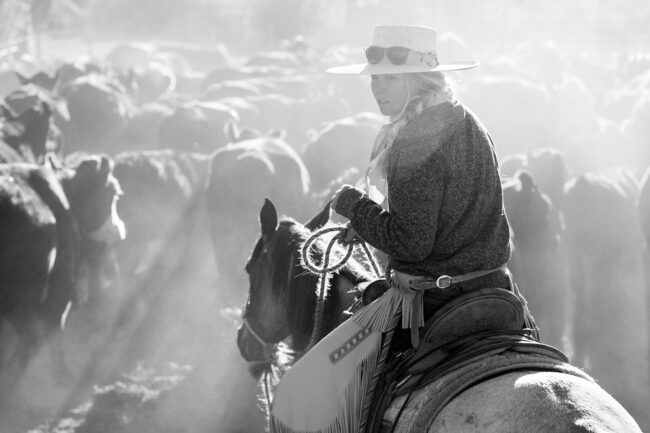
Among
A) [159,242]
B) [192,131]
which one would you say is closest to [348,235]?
[159,242]

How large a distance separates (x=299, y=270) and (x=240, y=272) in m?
5.92

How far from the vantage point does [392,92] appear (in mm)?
3066

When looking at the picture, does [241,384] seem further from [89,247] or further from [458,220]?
[458,220]

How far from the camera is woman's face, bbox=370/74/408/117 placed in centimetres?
305

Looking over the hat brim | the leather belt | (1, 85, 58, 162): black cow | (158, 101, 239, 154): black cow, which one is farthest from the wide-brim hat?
(158, 101, 239, 154): black cow

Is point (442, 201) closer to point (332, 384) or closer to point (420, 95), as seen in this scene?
point (420, 95)

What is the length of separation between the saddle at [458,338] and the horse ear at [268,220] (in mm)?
1199

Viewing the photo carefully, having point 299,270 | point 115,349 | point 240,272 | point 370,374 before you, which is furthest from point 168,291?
point 370,374

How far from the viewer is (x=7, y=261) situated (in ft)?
21.5

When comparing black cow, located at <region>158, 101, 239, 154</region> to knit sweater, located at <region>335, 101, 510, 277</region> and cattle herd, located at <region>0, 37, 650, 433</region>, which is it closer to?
cattle herd, located at <region>0, 37, 650, 433</region>

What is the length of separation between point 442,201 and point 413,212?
5.0 inches

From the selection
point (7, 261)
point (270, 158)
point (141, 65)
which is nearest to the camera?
point (7, 261)

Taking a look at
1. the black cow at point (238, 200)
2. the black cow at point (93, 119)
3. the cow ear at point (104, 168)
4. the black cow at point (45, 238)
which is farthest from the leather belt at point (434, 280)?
the black cow at point (93, 119)

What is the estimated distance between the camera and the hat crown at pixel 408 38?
3.06 m
